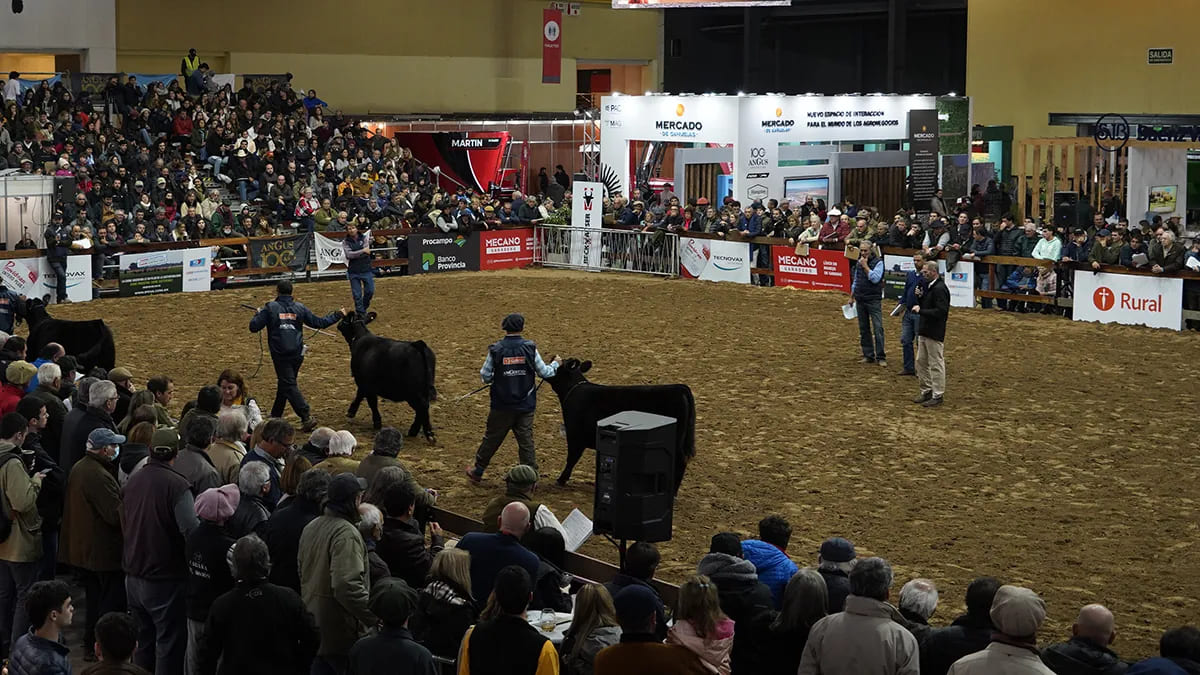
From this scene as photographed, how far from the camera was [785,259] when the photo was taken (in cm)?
2731

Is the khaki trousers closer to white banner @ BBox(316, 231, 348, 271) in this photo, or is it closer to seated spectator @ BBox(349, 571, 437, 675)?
seated spectator @ BBox(349, 571, 437, 675)

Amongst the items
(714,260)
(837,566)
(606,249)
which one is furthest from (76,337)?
(606,249)

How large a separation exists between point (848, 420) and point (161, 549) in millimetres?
9675

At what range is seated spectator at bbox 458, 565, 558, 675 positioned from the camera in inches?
245

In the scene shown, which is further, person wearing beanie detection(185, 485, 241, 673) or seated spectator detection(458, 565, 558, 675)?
person wearing beanie detection(185, 485, 241, 673)

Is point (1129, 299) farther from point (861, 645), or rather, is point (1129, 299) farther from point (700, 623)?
point (700, 623)

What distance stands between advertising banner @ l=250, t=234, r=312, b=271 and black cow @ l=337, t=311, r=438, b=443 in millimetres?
12753

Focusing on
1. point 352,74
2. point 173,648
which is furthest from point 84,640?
point 352,74

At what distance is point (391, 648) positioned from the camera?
20.7ft

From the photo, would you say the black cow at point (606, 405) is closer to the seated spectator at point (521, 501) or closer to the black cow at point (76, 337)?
the seated spectator at point (521, 501)

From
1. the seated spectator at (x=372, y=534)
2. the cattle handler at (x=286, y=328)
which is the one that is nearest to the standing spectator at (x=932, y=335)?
the cattle handler at (x=286, y=328)

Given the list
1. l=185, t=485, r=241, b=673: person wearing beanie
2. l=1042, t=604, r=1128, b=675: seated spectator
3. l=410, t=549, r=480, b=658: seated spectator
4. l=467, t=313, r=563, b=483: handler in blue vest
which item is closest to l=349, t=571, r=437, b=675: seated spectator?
l=410, t=549, r=480, b=658: seated spectator

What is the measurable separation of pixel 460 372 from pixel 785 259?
10.1 metres

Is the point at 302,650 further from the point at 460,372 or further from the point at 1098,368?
the point at 1098,368
